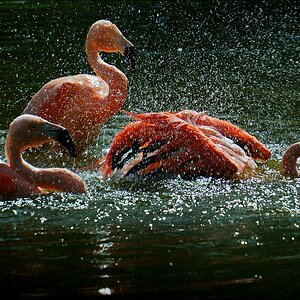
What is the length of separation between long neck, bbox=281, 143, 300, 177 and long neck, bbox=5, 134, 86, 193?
167 centimetres

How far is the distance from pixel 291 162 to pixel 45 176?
1959mm

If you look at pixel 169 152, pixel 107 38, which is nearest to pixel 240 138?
pixel 169 152

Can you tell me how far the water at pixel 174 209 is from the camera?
4773mm

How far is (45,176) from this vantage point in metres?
6.52

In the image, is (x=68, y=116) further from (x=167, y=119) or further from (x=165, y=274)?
(x=165, y=274)

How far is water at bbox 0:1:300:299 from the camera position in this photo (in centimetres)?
477

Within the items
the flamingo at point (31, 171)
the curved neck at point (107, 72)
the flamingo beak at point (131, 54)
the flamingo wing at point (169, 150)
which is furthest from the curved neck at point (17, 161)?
the flamingo beak at point (131, 54)

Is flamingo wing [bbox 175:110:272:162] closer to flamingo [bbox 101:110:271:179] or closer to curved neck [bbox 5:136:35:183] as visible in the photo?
flamingo [bbox 101:110:271:179]

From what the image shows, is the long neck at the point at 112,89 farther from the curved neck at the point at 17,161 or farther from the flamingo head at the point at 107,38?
the curved neck at the point at 17,161

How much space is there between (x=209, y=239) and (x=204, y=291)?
89cm

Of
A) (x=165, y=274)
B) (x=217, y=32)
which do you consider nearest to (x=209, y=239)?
(x=165, y=274)

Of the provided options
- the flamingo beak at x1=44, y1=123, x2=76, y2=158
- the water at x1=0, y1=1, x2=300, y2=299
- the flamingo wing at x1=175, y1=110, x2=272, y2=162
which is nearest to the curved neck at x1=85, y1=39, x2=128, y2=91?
the water at x1=0, y1=1, x2=300, y2=299

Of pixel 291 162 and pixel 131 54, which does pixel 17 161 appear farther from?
pixel 131 54

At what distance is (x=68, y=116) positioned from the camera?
28.1ft
